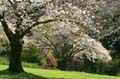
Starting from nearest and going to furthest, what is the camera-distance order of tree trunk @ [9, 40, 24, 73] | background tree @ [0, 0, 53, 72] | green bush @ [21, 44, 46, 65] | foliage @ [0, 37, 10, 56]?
background tree @ [0, 0, 53, 72], tree trunk @ [9, 40, 24, 73], foliage @ [0, 37, 10, 56], green bush @ [21, 44, 46, 65]

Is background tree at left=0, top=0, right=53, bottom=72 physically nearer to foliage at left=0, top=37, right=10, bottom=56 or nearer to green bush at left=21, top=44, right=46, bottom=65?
green bush at left=21, top=44, right=46, bottom=65

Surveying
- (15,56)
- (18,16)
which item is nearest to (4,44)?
(15,56)

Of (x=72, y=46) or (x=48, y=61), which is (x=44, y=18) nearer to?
(x=72, y=46)

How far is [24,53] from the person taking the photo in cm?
5175

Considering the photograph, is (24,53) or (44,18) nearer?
(44,18)

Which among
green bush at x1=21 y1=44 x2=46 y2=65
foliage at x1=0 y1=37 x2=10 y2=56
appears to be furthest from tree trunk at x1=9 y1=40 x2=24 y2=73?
foliage at x1=0 y1=37 x2=10 y2=56

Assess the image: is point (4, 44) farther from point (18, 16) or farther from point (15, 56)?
point (18, 16)

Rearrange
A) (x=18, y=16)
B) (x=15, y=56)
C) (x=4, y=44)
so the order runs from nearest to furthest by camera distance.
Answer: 1. (x=18, y=16)
2. (x=15, y=56)
3. (x=4, y=44)

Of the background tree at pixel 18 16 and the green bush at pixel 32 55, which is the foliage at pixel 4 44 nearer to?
the green bush at pixel 32 55

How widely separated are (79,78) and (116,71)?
809 inches

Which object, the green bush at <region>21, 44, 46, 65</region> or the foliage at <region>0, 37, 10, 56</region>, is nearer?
the foliage at <region>0, 37, 10, 56</region>

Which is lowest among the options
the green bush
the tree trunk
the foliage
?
the tree trunk

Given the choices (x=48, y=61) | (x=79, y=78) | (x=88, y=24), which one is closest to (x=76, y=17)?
(x=88, y=24)

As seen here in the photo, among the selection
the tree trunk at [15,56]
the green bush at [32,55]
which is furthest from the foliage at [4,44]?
the tree trunk at [15,56]
